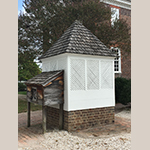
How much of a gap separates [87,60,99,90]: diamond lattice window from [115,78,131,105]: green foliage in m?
5.45

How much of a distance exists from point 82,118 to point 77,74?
5.89 ft

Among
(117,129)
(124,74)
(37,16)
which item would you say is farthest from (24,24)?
(124,74)

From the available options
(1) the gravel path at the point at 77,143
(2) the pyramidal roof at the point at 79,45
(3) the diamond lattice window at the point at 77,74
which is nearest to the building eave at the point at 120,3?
(2) the pyramidal roof at the point at 79,45

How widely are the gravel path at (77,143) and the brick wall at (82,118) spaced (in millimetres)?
617

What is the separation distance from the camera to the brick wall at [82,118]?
6.88 m

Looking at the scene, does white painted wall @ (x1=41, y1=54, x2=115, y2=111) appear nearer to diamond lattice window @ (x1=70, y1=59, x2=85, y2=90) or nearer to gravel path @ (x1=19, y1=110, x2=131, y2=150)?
diamond lattice window @ (x1=70, y1=59, x2=85, y2=90)

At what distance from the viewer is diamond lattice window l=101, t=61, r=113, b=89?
306 inches

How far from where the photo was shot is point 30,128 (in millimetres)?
7656

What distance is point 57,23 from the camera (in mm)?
13055

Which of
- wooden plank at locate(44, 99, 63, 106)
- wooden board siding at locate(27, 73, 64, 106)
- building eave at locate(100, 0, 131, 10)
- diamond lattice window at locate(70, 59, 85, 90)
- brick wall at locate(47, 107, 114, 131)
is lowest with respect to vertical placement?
brick wall at locate(47, 107, 114, 131)

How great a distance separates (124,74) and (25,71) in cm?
1108

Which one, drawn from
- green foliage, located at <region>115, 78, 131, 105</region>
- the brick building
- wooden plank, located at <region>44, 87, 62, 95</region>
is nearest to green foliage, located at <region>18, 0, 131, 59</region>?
green foliage, located at <region>115, 78, 131, 105</region>

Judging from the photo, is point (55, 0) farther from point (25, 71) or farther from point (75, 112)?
point (75, 112)

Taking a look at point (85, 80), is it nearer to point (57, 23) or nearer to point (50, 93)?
point (50, 93)
